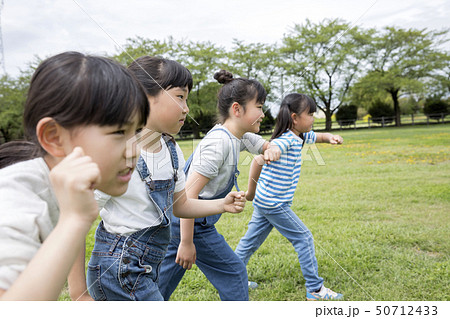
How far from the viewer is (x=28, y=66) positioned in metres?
1.49

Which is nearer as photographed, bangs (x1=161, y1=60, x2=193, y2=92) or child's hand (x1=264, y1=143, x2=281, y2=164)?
bangs (x1=161, y1=60, x2=193, y2=92)

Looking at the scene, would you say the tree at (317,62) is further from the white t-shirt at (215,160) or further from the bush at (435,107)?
the bush at (435,107)

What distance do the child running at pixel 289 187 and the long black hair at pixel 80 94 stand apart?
121 cm

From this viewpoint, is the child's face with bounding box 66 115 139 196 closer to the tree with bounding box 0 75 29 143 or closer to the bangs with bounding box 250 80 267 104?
the tree with bounding box 0 75 29 143

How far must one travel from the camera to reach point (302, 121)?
194 cm

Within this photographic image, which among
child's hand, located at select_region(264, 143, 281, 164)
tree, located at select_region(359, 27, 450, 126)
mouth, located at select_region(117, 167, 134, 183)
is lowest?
child's hand, located at select_region(264, 143, 281, 164)

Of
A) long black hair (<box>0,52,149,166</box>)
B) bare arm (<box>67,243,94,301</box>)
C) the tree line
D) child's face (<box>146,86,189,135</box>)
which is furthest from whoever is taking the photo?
the tree line

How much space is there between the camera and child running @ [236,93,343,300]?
1840 millimetres

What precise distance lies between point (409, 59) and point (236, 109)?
11458 millimetres

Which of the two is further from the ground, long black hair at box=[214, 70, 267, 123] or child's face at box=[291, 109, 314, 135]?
long black hair at box=[214, 70, 267, 123]

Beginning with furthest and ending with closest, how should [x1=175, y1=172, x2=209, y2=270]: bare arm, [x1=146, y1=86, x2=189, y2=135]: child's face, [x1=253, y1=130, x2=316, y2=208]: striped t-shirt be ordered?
[x1=253, y1=130, x2=316, y2=208]: striped t-shirt → [x1=175, y1=172, x2=209, y2=270]: bare arm → [x1=146, y1=86, x2=189, y2=135]: child's face

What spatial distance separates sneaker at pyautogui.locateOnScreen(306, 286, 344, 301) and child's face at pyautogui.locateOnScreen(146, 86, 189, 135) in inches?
46.3

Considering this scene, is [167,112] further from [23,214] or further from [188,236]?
[23,214]

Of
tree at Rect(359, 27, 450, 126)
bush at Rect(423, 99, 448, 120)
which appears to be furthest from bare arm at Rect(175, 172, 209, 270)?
bush at Rect(423, 99, 448, 120)
